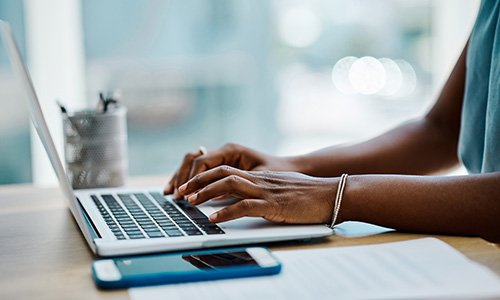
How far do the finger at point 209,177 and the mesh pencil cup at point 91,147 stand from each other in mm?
348

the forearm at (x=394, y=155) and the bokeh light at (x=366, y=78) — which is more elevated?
the forearm at (x=394, y=155)

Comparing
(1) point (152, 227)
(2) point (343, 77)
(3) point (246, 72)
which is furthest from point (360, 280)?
(2) point (343, 77)

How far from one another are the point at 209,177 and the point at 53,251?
221 mm

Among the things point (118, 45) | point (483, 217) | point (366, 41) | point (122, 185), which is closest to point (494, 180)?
point (483, 217)

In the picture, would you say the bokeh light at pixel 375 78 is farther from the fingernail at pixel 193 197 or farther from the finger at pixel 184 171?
the fingernail at pixel 193 197

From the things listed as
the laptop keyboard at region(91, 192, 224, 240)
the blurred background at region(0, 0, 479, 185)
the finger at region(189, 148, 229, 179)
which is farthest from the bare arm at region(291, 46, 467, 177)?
the blurred background at region(0, 0, 479, 185)

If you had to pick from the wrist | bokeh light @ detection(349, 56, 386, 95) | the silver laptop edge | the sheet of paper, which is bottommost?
bokeh light @ detection(349, 56, 386, 95)

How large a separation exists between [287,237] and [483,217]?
9.7 inches

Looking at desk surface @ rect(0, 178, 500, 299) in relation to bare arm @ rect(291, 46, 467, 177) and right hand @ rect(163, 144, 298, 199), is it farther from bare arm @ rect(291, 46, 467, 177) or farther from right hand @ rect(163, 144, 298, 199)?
bare arm @ rect(291, 46, 467, 177)

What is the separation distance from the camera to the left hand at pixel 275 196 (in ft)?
3.14

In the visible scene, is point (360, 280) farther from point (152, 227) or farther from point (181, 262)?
point (152, 227)

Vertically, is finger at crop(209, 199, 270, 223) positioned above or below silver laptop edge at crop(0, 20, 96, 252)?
below

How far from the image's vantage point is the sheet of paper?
74 cm

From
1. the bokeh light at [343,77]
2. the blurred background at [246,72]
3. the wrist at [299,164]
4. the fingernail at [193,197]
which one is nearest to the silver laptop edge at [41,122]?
the fingernail at [193,197]
